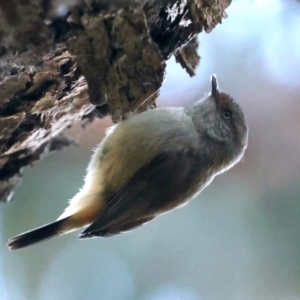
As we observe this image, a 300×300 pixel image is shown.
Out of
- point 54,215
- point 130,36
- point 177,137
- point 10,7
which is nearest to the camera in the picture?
point 10,7

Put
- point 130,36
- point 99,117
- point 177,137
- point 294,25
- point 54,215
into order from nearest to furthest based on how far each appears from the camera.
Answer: point 130,36
point 177,137
point 99,117
point 54,215
point 294,25

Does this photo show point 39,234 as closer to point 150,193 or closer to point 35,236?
point 35,236

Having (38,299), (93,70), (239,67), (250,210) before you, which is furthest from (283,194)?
(93,70)

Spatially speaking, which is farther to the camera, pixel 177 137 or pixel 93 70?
pixel 177 137

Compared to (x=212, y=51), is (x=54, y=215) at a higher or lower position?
lower

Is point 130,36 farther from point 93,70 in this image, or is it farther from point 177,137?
point 177,137

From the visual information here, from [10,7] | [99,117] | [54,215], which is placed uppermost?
[10,7]
